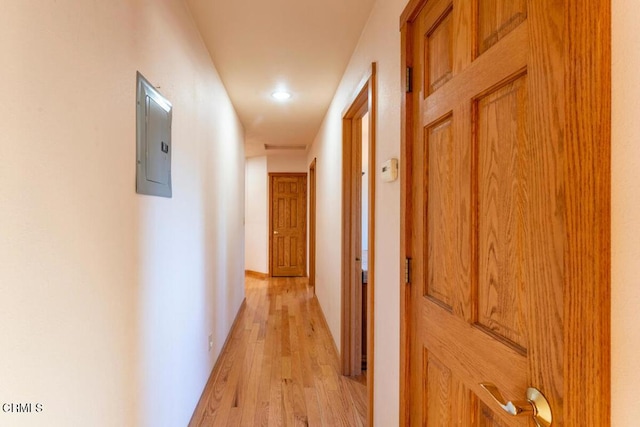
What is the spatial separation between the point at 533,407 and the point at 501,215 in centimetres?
41

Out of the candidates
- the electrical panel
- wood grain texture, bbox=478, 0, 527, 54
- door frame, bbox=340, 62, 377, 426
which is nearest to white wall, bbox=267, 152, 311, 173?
door frame, bbox=340, 62, 377, 426

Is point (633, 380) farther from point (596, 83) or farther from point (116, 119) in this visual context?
point (116, 119)

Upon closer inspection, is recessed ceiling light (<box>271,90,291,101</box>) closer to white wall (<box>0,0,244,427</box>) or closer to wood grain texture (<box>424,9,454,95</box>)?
white wall (<box>0,0,244,427</box>)

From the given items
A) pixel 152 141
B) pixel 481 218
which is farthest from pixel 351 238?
pixel 481 218

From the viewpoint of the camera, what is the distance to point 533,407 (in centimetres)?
66

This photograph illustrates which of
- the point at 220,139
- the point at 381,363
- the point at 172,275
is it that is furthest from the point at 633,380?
the point at 220,139

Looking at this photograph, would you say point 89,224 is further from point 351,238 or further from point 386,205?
point 351,238

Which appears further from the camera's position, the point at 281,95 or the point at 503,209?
the point at 281,95

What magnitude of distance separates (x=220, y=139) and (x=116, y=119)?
194 cm

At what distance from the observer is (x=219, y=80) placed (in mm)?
2922

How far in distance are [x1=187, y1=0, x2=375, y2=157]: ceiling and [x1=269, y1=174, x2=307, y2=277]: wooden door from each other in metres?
2.97
